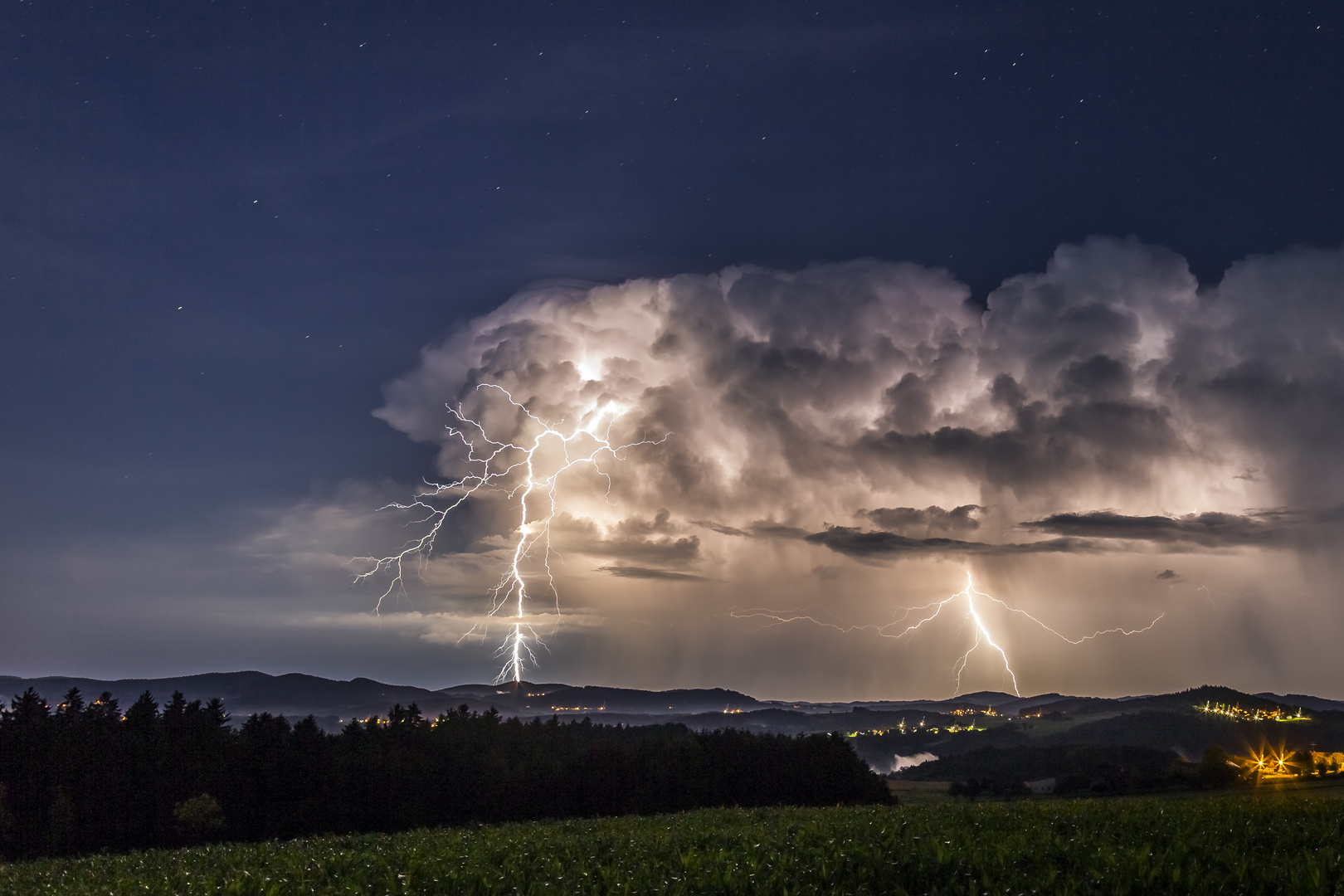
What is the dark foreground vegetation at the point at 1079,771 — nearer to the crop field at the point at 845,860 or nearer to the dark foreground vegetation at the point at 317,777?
the dark foreground vegetation at the point at 317,777

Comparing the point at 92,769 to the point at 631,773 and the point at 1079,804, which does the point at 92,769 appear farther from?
the point at 1079,804

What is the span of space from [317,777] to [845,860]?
5523cm

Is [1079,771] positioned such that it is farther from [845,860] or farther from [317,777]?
[845,860]

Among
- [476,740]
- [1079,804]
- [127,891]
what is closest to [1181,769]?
[476,740]

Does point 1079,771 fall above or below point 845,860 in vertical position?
below

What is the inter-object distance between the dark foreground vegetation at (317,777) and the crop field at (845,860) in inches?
1540

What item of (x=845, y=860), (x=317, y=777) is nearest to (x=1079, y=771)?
(x=317, y=777)

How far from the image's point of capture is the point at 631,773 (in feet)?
218

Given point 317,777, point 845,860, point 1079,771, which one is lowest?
point 1079,771

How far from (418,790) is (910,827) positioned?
50.6m

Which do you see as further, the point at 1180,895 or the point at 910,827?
the point at 910,827

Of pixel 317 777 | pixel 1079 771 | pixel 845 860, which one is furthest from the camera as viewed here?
pixel 1079 771

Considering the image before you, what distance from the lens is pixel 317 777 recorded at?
5881cm

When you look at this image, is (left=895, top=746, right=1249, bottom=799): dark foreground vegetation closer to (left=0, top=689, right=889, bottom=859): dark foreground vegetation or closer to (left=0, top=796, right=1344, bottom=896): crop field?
(left=0, top=689, right=889, bottom=859): dark foreground vegetation
